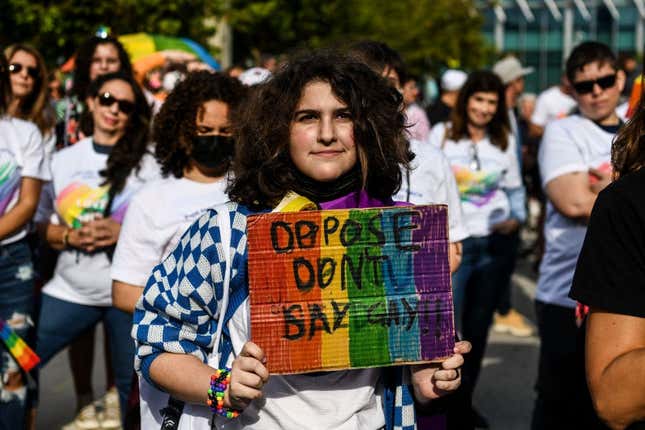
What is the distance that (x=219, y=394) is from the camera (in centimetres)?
253

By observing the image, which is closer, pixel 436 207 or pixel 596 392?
pixel 596 392

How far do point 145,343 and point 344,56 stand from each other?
92 centimetres

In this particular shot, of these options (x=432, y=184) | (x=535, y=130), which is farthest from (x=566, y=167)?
(x=535, y=130)

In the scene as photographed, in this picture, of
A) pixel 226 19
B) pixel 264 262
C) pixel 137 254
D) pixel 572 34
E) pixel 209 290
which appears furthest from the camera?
pixel 572 34

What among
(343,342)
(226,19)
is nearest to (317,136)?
(343,342)

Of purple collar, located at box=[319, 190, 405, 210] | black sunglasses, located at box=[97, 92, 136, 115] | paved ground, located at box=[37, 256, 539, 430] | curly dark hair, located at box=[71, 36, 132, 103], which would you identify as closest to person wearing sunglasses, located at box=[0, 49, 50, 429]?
black sunglasses, located at box=[97, 92, 136, 115]

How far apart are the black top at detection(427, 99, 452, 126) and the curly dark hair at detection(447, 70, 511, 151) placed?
Answer: 3.23 m

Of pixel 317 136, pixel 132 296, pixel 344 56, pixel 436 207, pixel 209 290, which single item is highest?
pixel 344 56

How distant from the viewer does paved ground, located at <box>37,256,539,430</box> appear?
6352 mm

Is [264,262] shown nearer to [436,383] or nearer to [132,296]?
[436,383]

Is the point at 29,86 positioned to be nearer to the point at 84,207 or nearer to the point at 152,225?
the point at 84,207

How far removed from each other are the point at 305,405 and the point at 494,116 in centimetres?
440

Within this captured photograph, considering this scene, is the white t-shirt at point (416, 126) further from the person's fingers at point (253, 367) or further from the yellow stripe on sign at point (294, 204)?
the person's fingers at point (253, 367)

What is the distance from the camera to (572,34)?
198 ft
